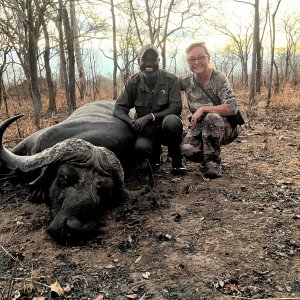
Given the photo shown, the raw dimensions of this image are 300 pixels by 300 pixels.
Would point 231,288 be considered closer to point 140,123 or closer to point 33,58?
point 140,123

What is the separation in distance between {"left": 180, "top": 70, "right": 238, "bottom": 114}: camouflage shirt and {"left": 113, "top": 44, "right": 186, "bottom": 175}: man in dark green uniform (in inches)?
8.0

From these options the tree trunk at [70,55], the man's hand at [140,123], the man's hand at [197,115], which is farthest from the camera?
the tree trunk at [70,55]

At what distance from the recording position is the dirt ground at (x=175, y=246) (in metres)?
2.37

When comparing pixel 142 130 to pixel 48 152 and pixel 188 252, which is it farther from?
pixel 188 252

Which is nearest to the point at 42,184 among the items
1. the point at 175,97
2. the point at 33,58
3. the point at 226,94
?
the point at 175,97

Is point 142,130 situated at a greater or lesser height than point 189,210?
greater

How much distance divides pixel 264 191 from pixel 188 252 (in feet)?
5.13

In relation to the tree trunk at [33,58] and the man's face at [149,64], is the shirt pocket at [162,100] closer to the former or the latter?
the man's face at [149,64]

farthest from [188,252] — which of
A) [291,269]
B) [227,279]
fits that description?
[291,269]

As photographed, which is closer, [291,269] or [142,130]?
[291,269]

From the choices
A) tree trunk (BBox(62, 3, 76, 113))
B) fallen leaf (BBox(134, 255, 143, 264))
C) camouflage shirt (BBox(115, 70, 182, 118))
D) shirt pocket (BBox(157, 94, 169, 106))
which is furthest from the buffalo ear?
tree trunk (BBox(62, 3, 76, 113))

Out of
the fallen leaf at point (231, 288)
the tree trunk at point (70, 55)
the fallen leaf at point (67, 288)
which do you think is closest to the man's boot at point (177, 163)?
the fallen leaf at point (231, 288)

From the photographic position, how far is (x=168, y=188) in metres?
4.24

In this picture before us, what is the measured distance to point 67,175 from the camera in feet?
9.80
